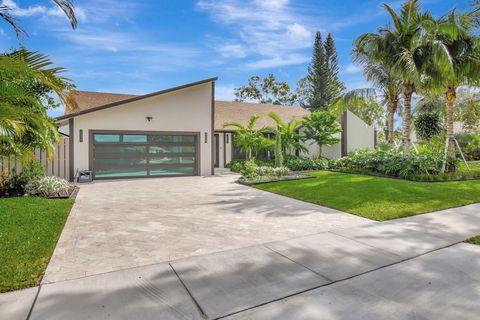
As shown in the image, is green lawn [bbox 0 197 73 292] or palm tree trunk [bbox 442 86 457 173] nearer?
green lawn [bbox 0 197 73 292]

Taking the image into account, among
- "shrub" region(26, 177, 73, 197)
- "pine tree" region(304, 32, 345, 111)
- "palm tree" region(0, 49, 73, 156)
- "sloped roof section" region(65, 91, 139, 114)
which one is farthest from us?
"pine tree" region(304, 32, 345, 111)

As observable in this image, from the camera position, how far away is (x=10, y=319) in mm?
2539

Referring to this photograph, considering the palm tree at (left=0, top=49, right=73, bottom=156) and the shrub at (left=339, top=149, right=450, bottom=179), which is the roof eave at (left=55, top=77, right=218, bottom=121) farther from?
the shrub at (left=339, top=149, right=450, bottom=179)

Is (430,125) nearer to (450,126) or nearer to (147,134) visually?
(450,126)

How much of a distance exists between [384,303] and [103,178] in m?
13.0

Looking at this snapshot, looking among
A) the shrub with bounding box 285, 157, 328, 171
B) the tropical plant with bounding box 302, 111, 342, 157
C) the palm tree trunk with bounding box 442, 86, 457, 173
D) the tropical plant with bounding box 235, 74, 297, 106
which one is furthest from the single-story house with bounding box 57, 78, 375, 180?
the tropical plant with bounding box 235, 74, 297, 106

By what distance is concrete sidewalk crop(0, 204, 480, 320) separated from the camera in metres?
2.65

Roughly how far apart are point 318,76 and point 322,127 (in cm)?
1833

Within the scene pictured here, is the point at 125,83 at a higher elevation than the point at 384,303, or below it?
higher

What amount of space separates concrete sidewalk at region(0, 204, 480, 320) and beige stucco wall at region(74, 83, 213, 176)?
11.1m

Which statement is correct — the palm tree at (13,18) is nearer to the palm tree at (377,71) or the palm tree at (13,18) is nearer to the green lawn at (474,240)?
the green lawn at (474,240)

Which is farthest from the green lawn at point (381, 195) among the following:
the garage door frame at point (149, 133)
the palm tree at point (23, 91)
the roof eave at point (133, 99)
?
the roof eave at point (133, 99)

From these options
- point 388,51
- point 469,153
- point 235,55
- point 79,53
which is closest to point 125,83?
point 79,53

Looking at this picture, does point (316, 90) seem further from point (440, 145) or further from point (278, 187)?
point (278, 187)
